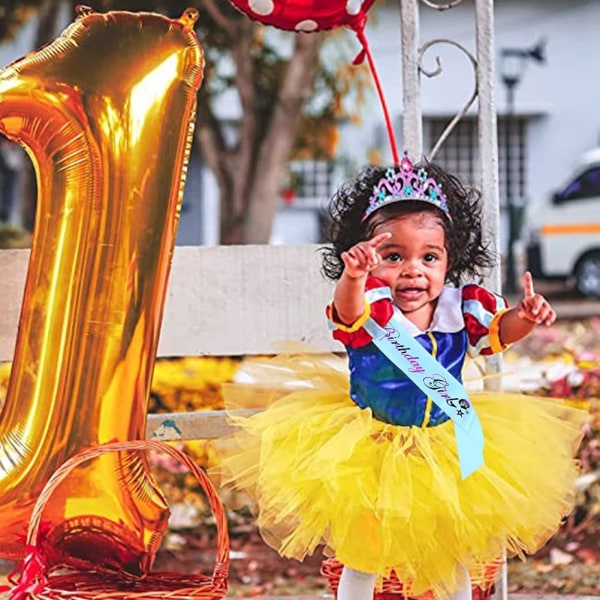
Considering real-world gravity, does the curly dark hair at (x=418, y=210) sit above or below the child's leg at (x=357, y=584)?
above

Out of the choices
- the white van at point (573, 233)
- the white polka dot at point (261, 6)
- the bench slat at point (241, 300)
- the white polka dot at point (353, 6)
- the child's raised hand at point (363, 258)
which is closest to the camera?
the child's raised hand at point (363, 258)

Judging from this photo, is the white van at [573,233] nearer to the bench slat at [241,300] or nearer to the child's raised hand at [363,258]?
the bench slat at [241,300]

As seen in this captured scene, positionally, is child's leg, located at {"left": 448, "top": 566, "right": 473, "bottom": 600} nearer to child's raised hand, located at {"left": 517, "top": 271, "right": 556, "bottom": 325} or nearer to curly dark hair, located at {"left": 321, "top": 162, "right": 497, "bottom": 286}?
child's raised hand, located at {"left": 517, "top": 271, "right": 556, "bottom": 325}

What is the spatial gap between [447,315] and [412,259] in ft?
0.53

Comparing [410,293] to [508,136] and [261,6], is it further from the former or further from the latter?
[508,136]

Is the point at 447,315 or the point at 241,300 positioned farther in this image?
the point at 241,300

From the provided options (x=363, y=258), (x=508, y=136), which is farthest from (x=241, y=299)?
(x=508, y=136)

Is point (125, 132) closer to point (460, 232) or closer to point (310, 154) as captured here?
point (460, 232)

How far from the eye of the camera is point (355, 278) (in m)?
2.47

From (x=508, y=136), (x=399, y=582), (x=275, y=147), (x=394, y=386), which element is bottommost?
(x=399, y=582)

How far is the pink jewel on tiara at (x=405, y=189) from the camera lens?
2.69 m

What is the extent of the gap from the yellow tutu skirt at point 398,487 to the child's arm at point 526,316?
0.21 m

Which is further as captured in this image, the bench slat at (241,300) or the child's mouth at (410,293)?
the bench slat at (241,300)

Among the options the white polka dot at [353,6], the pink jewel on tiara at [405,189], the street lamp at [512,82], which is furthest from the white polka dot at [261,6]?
the street lamp at [512,82]
